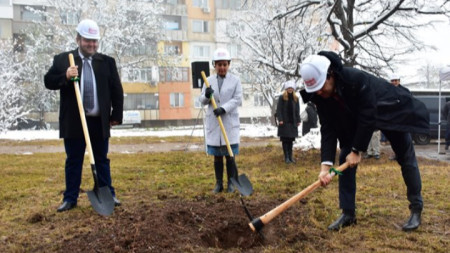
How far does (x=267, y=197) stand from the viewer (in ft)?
16.9

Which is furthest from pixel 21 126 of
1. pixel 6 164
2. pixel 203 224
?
pixel 203 224

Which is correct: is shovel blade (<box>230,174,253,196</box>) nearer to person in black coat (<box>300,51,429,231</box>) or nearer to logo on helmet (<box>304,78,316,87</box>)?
person in black coat (<box>300,51,429,231</box>)

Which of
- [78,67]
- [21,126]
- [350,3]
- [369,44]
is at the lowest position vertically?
[21,126]

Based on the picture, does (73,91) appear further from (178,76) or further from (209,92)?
(178,76)

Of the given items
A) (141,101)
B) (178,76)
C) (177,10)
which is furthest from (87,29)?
(177,10)

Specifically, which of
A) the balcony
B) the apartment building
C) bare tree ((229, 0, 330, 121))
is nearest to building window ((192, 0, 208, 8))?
the apartment building

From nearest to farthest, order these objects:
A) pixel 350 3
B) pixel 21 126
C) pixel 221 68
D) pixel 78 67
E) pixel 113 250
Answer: pixel 113 250, pixel 78 67, pixel 221 68, pixel 350 3, pixel 21 126

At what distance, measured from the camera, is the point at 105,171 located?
479 cm

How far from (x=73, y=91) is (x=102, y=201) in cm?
129

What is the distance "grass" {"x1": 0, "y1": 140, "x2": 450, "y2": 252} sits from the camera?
3.50m

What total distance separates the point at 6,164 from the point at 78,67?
19.7 ft

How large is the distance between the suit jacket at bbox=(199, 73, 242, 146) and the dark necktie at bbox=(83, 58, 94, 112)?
4.77 ft

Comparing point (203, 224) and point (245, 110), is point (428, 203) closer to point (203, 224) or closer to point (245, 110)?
point (203, 224)

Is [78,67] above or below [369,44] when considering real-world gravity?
below
